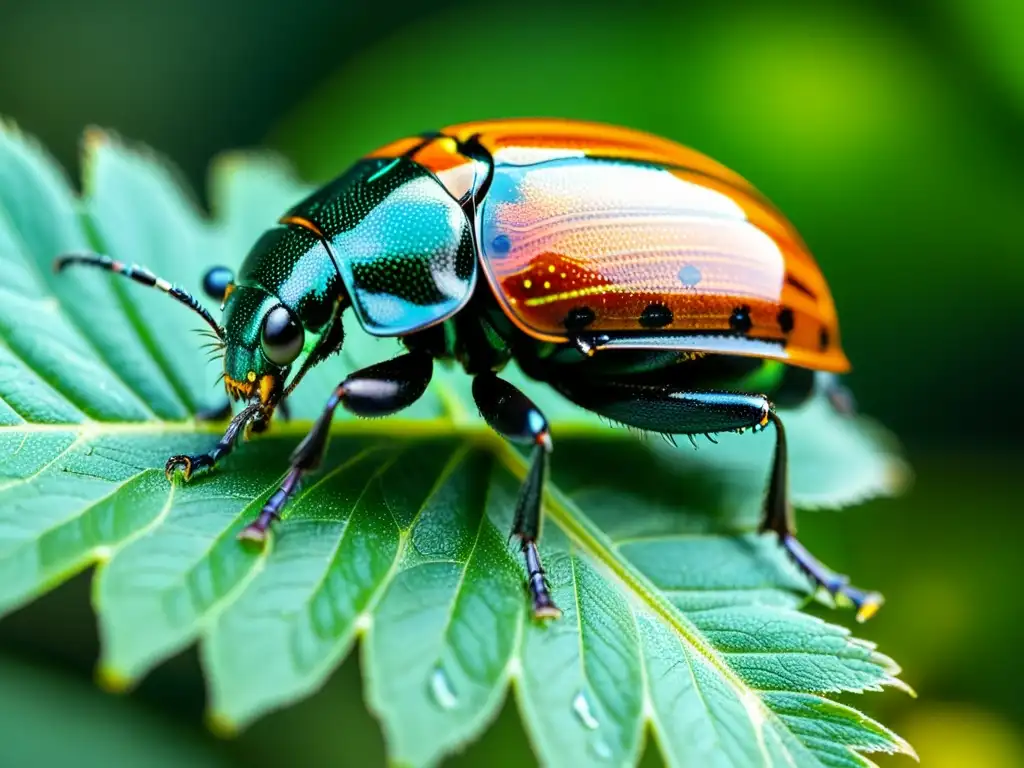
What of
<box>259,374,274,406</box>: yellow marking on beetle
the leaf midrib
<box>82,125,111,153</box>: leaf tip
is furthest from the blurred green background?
<box>82,125,111,153</box>: leaf tip

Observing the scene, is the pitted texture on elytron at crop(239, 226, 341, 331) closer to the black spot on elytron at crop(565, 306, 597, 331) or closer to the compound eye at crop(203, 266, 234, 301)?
the compound eye at crop(203, 266, 234, 301)

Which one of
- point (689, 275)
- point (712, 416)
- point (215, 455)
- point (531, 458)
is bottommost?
point (215, 455)

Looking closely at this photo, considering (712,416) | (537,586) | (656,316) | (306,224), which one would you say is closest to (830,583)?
(712,416)

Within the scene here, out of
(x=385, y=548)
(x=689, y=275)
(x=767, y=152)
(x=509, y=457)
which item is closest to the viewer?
(x=385, y=548)

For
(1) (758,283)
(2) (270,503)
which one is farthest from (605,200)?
(2) (270,503)

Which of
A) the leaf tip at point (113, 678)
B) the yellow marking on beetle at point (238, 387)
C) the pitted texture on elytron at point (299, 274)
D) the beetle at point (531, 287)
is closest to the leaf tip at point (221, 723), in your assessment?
the leaf tip at point (113, 678)

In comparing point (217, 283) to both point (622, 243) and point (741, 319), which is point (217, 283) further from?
point (741, 319)
